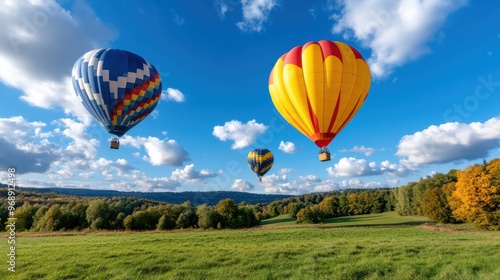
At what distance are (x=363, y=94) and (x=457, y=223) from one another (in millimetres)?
50405

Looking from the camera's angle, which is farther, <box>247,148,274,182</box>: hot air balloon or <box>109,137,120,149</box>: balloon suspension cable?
<box>247,148,274,182</box>: hot air balloon

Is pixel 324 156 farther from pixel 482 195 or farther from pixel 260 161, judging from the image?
pixel 482 195

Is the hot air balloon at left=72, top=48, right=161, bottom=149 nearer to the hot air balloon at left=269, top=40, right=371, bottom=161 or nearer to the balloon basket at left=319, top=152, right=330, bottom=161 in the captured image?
the hot air balloon at left=269, top=40, right=371, bottom=161

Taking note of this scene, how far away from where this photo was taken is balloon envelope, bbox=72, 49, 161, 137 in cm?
2247

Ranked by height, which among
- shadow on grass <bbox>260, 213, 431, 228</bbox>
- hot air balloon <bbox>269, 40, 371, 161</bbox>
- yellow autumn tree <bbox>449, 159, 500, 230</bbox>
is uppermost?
hot air balloon <bbox>269, 40, 371, 161</bbox>

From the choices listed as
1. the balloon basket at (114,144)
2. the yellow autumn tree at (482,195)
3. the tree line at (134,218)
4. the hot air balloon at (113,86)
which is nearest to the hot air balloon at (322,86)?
the hot air balloon at (113,86)

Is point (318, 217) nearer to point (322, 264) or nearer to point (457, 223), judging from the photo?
point (457, 223)

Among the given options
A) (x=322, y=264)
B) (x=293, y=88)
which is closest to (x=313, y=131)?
(x=293, y=88)

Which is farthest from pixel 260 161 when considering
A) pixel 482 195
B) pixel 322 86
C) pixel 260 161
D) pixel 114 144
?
pixel 482 195

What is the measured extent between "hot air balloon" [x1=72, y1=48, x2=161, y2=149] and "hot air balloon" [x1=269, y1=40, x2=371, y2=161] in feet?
40.9

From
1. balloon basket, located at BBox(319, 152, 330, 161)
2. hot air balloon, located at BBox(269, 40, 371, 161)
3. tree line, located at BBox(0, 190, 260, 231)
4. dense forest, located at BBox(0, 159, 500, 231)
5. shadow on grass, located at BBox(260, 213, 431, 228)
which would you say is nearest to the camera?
hot air balloon, located at BBox(269, 40, 371, 161)

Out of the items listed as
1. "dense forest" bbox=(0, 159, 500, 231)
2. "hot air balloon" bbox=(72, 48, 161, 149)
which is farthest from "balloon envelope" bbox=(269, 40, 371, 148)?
"dense forest" bbox=(0, 159, 500, 231)

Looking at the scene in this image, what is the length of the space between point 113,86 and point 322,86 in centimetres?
1671

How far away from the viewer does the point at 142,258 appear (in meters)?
14.1
